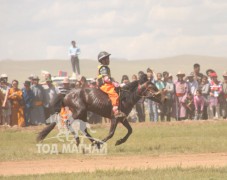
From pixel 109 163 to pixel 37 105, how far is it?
463 inches

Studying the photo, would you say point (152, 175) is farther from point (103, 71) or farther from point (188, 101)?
point (188, 101)

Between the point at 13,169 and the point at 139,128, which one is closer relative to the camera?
the point at 13,169

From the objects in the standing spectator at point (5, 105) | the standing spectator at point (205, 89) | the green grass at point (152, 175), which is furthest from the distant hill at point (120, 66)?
the green grass at point (152, 175)

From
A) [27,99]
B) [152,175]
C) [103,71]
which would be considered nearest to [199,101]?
[27,99]

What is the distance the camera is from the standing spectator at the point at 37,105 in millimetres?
27469

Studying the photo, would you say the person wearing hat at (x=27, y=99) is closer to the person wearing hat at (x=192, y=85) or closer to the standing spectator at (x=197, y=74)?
the person wearing hat at (x=192, y=85)

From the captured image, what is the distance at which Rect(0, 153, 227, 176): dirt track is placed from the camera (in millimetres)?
15195

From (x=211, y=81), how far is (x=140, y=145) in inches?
373

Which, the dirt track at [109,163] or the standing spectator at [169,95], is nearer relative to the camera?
the dirt track at [109,163]

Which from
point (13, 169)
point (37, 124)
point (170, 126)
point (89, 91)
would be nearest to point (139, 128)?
point (170, 126)

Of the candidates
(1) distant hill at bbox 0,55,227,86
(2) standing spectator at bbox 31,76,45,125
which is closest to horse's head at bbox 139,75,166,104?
(2) standing spectator at bbox 31,76,45,125

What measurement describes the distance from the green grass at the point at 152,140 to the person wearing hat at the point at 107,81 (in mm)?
1044

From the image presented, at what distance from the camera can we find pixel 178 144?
65.5 ft

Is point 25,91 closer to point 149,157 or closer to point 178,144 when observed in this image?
point 178,144
